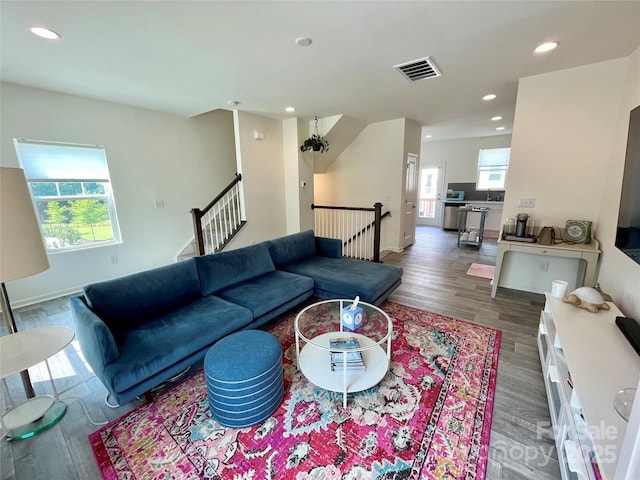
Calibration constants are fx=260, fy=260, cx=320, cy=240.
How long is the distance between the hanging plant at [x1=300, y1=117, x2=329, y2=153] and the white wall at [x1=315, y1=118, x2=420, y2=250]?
3.33ft

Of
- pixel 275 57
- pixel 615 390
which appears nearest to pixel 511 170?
pixel 615 390

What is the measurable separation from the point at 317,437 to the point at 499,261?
3027 mm

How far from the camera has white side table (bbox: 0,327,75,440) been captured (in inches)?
55.5

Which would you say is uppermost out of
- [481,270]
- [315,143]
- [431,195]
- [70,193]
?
[315,143]

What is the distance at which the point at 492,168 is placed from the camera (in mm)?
7422

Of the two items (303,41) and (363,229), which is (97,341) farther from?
(363,229)

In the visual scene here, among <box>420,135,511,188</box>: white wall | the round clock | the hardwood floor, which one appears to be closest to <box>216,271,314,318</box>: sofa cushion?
the hardwood floor

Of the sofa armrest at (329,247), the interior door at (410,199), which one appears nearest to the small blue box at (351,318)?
the sofa armrest at (329,247)

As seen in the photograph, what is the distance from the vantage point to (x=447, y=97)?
12.4ft

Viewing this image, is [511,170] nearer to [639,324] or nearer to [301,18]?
[639,324]

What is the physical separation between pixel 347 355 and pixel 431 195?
7.84m

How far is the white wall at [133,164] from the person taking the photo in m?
3.33

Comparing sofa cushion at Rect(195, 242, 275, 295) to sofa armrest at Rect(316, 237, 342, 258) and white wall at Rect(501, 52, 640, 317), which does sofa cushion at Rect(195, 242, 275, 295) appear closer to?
sofa armrest at Rect(316, 237, 342, 258)

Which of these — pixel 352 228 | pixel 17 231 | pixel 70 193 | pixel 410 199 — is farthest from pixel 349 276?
pixel 70 193
